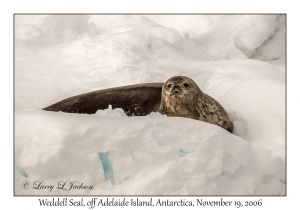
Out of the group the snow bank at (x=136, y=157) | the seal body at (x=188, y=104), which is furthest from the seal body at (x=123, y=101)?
the snow bank at (x=136, y=157)

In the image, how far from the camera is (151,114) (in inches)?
194

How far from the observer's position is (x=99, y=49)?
6.68m

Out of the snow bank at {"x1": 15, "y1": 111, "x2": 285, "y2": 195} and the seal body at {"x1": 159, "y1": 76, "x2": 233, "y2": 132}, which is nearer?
the snow bank at {"x1": 15, "y1": 111, "x2": 285, "y2": 195}

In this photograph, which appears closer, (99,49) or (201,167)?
(201,167)

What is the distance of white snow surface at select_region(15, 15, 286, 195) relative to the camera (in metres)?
3.26

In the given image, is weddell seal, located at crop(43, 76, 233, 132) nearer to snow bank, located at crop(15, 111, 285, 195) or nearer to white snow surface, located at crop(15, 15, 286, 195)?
white snow surface, located at crop(15, 15, 286, 195)

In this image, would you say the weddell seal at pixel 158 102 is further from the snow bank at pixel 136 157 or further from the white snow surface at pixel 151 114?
the snow bank at pixel 136 157

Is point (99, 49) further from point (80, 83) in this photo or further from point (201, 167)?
point (201, 167)

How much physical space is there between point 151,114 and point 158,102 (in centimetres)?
49

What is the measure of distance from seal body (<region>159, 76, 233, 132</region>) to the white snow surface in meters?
0.19

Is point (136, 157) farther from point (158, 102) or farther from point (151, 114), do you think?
point (158, 102)

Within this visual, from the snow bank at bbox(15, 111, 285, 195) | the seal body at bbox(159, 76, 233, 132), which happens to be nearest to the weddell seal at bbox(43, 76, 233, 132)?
the seal body at bbox(159, 76, 233, 132)
